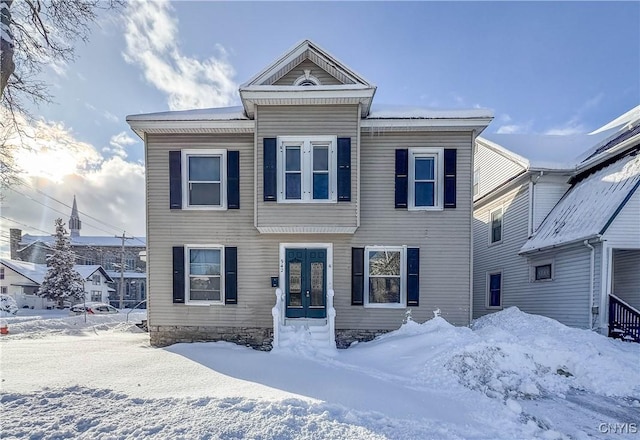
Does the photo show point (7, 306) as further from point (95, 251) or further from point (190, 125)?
point (190, 125)

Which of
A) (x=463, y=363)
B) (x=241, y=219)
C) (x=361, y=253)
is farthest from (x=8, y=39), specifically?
(x=463, y=363)

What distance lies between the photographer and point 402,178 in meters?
8.99

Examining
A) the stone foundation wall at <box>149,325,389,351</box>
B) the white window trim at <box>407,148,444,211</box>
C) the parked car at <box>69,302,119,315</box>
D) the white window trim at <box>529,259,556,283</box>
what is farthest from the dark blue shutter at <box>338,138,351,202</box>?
the parked car at <box>69,302,119,315</box>

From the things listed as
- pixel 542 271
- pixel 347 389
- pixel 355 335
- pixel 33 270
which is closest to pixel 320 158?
pixel 355 335

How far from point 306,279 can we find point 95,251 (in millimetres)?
49583

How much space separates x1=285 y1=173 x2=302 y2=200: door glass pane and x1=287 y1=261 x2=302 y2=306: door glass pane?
1.89m

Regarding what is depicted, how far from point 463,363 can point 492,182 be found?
9720mm

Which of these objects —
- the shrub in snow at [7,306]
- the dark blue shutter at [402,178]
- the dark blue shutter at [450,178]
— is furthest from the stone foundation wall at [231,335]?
the shrub in snow at [7,306]

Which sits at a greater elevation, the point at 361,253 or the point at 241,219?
the point at 241,219

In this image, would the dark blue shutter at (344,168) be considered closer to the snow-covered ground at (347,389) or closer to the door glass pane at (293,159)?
the door glass pane at (293,159)

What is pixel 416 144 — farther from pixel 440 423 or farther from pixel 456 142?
pixel 440 423

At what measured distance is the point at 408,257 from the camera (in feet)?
29.4

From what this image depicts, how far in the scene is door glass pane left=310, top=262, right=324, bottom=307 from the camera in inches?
353

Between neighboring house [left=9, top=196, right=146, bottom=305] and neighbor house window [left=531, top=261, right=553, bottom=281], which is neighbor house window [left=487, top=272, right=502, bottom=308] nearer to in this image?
neighbor house window [left=531, top=261, right=553, bottom=281]
